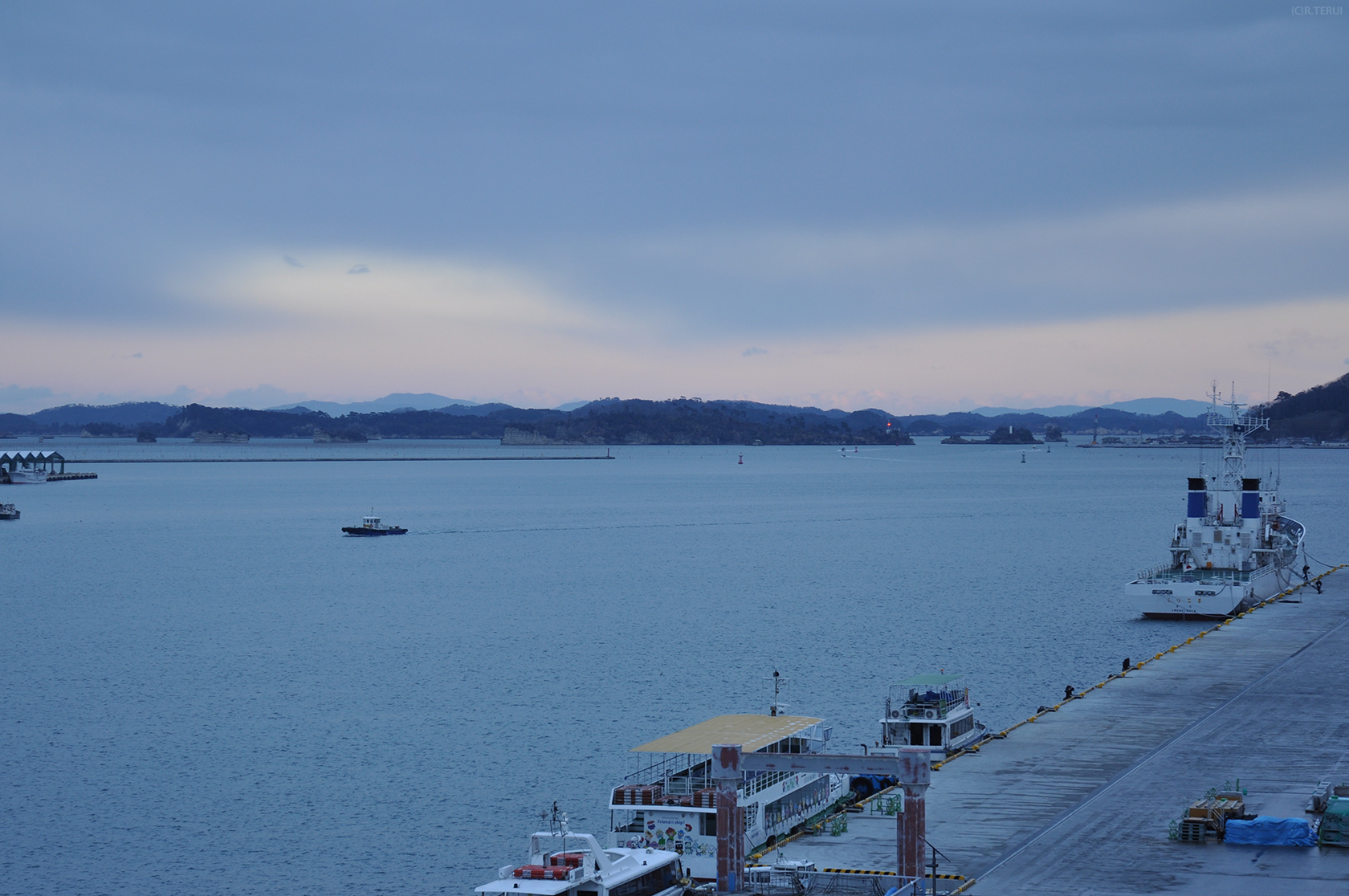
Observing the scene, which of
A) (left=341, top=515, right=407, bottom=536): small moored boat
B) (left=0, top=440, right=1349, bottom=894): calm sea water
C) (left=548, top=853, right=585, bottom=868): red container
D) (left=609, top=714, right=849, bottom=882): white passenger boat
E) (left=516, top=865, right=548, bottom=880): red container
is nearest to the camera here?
(left=516, top=865, right=548, bottom=880): red container

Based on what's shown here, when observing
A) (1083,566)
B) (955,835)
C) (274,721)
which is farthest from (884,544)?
(955,835)

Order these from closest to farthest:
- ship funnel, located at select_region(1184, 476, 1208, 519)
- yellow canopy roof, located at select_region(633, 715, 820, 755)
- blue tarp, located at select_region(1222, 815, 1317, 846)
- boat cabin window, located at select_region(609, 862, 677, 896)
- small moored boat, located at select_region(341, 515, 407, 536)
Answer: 1. boat cabin window, located at select_region(609, 862, 677, 896)
2. blue tarp, located at select_region(1222, 815, 1317, 846)
3. yellow canopy roof, located at select_region(633, 715, 820, 755)
4. ship funnel, located at select_region(1184, 476, 1208, 519)
5. small moored boat, located at select_region(341, 515, 407, 536)

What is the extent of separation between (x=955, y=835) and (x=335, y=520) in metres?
154

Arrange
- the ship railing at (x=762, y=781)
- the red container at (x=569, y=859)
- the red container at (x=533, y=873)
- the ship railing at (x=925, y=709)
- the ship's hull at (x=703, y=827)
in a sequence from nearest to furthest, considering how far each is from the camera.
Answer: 1. the red container at (x=533, y=873)
2. the red container at (x=569, y=859)
3. the ship's hull at (x=703, y=827)
4. the ship railing at (x=762, y=781)
5. the ship railing at (x=925, y=709)

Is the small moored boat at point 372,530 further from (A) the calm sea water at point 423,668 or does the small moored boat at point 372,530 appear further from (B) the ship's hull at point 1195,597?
(B) the ship's hull at point 1195,597

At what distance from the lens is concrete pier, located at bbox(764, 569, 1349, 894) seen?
91.7 ft

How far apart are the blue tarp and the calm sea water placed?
17435 millimetres

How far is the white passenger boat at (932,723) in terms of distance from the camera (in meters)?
42.7

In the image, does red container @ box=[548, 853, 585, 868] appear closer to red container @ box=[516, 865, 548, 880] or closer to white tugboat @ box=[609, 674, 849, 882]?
red container @ box=[516, 865, 548, 880]

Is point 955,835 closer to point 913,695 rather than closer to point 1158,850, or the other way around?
point 1158,850

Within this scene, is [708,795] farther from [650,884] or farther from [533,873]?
[533,873]

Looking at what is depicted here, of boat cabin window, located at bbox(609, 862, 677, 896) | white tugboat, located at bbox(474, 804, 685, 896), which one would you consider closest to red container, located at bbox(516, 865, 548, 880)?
white tugboat, located at bbox(474, 804, 685, 896)

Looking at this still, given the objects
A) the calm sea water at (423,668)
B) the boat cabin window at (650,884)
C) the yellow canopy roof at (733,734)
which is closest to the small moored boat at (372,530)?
the calm sea water at (423,668)

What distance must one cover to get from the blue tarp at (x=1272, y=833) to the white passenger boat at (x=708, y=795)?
10.2m
